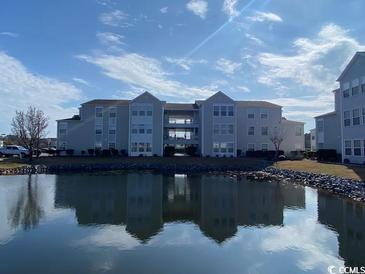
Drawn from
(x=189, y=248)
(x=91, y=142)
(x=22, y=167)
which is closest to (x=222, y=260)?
(x=189, y=248)

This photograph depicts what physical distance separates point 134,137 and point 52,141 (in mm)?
62358

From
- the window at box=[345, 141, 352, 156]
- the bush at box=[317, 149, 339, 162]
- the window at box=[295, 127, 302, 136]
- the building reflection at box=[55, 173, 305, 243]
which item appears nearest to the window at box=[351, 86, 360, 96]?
the window at box=[345, 141, 352, 156]

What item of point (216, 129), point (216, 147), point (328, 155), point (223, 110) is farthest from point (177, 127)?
point (328, 155)

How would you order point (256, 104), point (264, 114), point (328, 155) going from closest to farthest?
point (328, 155) → point (264, 114) → point (256, 104)

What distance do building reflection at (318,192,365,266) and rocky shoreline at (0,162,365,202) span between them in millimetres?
1710

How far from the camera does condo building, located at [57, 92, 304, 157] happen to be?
5669 cm

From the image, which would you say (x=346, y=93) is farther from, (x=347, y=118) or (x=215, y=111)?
(x=215, y=111)

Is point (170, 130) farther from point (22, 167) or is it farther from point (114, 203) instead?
point (114, 203)

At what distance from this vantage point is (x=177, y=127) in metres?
59.8

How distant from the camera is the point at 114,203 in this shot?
2198 cm

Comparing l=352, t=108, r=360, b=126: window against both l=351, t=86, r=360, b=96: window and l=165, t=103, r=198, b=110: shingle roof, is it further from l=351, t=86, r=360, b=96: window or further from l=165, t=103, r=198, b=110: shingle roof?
l=165, t=103, r=198, b=110: shingle roof

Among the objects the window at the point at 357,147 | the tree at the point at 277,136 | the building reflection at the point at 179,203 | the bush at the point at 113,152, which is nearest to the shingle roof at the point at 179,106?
the bush at the point at 113,152

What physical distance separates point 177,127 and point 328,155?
81.9 ft

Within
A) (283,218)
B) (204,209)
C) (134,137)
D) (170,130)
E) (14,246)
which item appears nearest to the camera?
(14,246)
